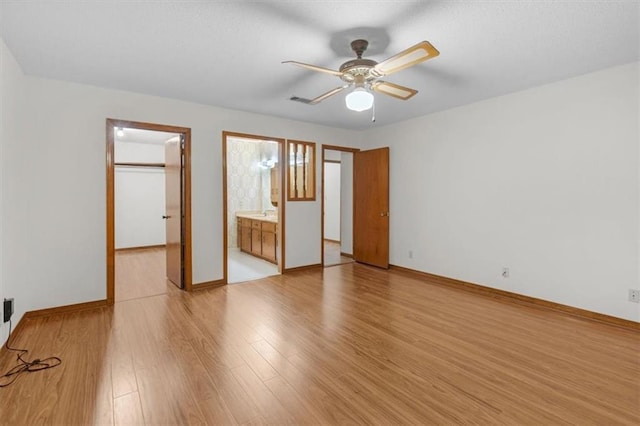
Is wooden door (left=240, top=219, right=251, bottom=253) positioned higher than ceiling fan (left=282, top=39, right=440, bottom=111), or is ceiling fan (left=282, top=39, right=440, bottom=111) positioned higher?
ceiling fan (left=282, top=39, right=440, bottom=111)

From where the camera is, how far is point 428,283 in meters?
4.52

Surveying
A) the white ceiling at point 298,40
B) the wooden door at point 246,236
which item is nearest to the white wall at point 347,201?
the wooden door at point 246,236

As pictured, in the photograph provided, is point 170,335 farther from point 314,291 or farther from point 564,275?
point 564,275

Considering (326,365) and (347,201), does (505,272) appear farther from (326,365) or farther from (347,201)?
(347,201)

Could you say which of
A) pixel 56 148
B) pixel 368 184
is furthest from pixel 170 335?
pixel 368 184

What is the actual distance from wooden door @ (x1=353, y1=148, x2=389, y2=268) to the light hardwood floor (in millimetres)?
1879

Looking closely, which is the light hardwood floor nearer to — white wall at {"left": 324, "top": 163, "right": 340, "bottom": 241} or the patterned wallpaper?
the patterned wallpaper

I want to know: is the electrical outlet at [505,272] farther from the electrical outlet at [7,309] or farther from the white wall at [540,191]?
the electrical outlet at [7,309]

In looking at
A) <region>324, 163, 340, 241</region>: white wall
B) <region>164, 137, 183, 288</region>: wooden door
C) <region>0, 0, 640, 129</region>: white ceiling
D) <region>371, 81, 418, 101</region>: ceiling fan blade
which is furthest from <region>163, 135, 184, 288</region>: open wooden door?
<region>324, 163, 340, 241</region>: white wall

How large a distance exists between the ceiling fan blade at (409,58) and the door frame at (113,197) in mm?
2816

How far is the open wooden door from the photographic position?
4180 millimetres

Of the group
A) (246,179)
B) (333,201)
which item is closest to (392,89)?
(246,179)

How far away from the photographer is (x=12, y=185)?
8.91 feet

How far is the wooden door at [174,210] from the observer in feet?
13.7
